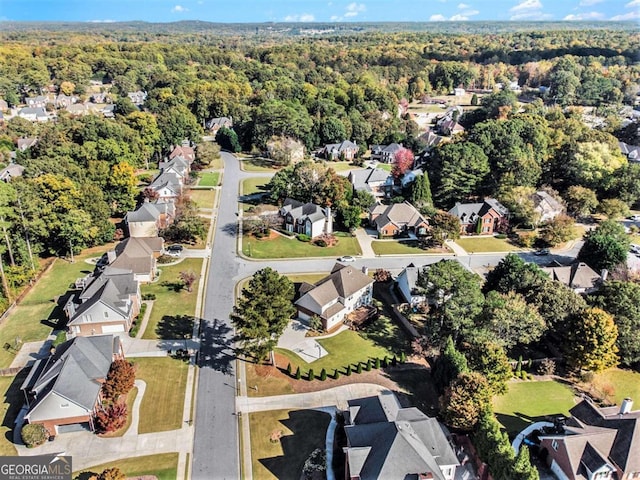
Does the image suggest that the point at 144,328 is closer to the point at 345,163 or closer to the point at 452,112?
the point at 345,163

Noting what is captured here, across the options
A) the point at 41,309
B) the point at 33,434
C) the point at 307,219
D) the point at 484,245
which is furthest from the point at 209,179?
the point at 33,434

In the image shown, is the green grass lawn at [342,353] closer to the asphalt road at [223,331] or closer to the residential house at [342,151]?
the asphalt road at [223,331]

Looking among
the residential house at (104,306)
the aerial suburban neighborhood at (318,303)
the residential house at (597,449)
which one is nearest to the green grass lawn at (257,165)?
the aerial suburban neighborhood at (318,303)

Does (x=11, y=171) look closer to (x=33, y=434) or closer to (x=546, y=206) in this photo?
(x=33, y=434)

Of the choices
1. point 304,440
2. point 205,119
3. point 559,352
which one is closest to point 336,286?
point 304,440

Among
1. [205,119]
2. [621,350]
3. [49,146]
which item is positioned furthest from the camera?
[205,119]
